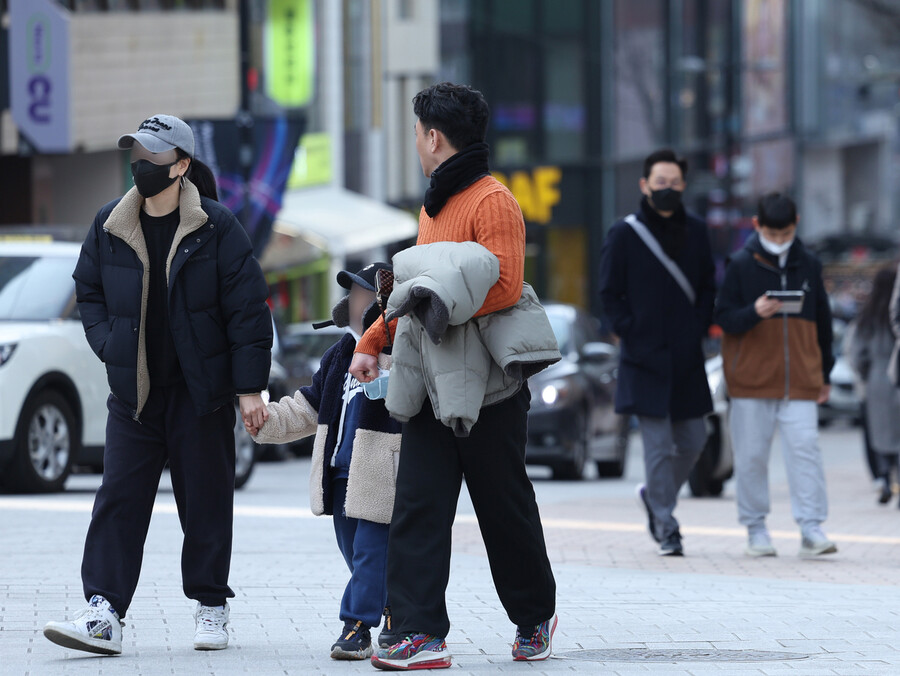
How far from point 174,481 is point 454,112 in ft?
5.21

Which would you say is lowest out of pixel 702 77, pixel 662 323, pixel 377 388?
pixel 662 323

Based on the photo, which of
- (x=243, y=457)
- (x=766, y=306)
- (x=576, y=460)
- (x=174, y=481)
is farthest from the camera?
(x=576, y=460)

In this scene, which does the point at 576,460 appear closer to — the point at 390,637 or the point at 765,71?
the point at 390,637

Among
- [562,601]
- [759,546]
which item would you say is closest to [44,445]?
[759,546]

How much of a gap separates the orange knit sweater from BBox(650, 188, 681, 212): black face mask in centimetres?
362

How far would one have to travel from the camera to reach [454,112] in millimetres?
5816

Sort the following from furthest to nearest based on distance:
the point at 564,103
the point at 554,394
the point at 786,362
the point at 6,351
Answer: the point at 564,103 → the point at 554,394 → the point at 6,351 → the point at 786,362

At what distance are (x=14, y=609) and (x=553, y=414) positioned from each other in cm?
936

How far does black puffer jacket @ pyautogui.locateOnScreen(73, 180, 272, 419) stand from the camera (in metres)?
6.04

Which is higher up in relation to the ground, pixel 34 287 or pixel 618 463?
pixel 34 287

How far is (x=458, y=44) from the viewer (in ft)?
143

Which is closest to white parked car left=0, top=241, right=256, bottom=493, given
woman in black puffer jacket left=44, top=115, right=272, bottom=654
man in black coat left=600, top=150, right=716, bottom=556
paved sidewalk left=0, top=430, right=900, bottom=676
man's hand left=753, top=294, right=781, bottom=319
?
paved sidewalk left=0, top=430, right=900, bottom=676

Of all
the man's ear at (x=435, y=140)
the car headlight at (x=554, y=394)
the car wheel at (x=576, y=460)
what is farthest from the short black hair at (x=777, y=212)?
the car wheel at (x=576, y=460)

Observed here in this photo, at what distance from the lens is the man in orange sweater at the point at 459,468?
18.8 ft
